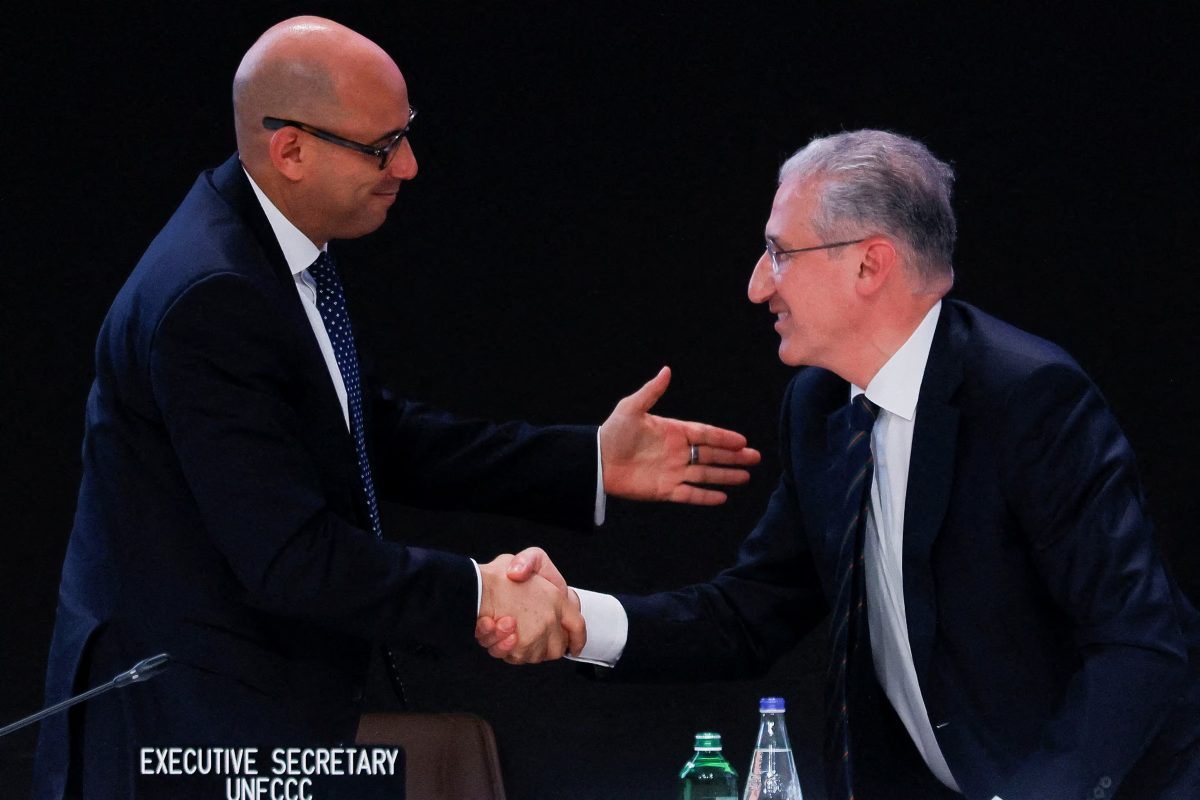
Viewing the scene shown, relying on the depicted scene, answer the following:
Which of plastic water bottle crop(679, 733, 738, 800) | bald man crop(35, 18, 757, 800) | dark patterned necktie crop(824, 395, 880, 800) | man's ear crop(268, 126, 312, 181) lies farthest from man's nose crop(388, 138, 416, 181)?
plastic water bottle crop(679, 733, 738, 800)

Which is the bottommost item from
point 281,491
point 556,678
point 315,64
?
point 556,678

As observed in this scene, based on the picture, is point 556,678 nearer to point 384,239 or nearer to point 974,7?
point 384,239

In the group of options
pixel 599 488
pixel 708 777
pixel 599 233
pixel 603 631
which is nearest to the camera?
pixel 708 777

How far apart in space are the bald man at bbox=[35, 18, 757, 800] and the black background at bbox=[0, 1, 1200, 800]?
0.99 m

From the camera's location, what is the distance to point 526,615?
2211 mm

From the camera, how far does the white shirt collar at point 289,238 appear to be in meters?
2.19

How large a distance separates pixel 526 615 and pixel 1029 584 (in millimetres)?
685

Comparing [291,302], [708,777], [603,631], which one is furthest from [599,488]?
[291,302]

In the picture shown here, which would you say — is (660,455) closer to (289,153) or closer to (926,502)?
(926,502)

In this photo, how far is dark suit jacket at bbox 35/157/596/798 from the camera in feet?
6.36

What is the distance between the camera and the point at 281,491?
1950 millimetres

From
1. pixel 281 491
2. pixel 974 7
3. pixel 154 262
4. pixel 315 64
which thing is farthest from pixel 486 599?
pixel 974 7

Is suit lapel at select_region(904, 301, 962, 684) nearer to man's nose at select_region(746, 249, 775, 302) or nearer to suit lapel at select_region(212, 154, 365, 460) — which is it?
man's nose at select_region(746, 249, 775, 302)

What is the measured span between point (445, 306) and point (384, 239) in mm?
188
